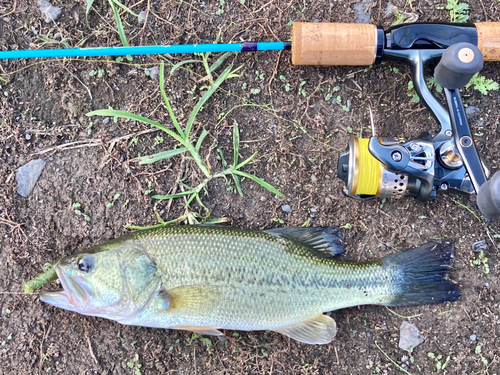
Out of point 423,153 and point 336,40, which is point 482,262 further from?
point 336,40

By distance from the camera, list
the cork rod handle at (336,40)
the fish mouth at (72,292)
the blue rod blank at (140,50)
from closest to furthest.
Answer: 1. the fish mouth at (72,292)
2. the cork rod handle at (336,40)
3. the blue rod blank at (140,50)

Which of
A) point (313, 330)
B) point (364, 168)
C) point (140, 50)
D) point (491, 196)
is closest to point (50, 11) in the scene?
point (140, 50)

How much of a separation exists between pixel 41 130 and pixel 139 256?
148cm

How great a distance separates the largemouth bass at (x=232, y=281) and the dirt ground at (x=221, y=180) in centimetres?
30

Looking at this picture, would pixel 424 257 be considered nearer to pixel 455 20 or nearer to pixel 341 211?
pixel 341 211

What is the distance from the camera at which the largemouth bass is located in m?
2.92

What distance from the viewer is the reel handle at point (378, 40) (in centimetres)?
299

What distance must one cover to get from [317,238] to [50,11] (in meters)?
2.95

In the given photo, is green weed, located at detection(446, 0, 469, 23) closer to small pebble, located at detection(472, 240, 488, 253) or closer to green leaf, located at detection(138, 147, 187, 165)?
small pebble, located at detection(472, 240, 488, 253)

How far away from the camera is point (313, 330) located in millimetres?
3129

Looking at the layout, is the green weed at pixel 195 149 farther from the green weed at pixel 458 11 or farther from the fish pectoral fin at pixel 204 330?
the green weed at pixel 458 11

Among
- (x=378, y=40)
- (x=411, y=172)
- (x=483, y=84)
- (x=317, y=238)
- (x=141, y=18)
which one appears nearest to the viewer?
(x=411, y=172)

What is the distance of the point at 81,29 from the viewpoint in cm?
349

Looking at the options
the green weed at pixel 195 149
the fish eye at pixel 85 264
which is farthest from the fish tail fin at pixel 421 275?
the fish eye at pixel 85 264
